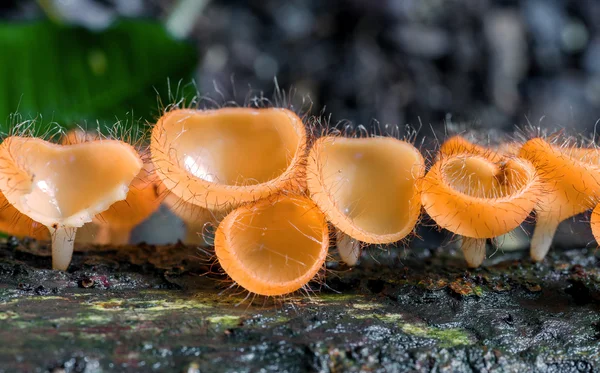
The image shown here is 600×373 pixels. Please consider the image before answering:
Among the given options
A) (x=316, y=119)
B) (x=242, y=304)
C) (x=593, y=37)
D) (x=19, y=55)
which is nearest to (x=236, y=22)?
(x=19, y=55)

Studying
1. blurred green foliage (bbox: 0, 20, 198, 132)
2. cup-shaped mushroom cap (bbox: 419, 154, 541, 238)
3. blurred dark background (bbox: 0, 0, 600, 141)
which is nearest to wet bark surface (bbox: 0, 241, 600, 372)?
cup-shaped mushroom cap (bbox: 419, 154, 541, 238)

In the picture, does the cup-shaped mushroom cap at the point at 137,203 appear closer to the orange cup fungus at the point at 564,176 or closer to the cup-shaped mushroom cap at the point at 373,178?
the cup-shaped mushroom cap at the point at 373,178

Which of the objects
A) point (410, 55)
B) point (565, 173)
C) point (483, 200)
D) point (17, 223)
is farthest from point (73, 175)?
point (410, 55)

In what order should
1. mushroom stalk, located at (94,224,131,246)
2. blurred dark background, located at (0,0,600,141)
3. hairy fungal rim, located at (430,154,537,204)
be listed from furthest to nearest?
blurred dark background, located at (0,0,600,141) < mushroom stalk, located at (94,224,131,246) < hairy fungal rim, located at (430,154,537,204)

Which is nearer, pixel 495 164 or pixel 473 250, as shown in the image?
pixel 495 164

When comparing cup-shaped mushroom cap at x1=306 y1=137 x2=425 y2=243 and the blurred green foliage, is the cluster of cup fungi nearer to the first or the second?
cup-shaped mushroom cap at x1=306 y1=137 x2=425 y2=243

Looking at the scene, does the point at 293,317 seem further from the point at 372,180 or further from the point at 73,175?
the point at 73,175

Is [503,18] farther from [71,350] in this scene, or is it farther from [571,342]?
[71,350]
